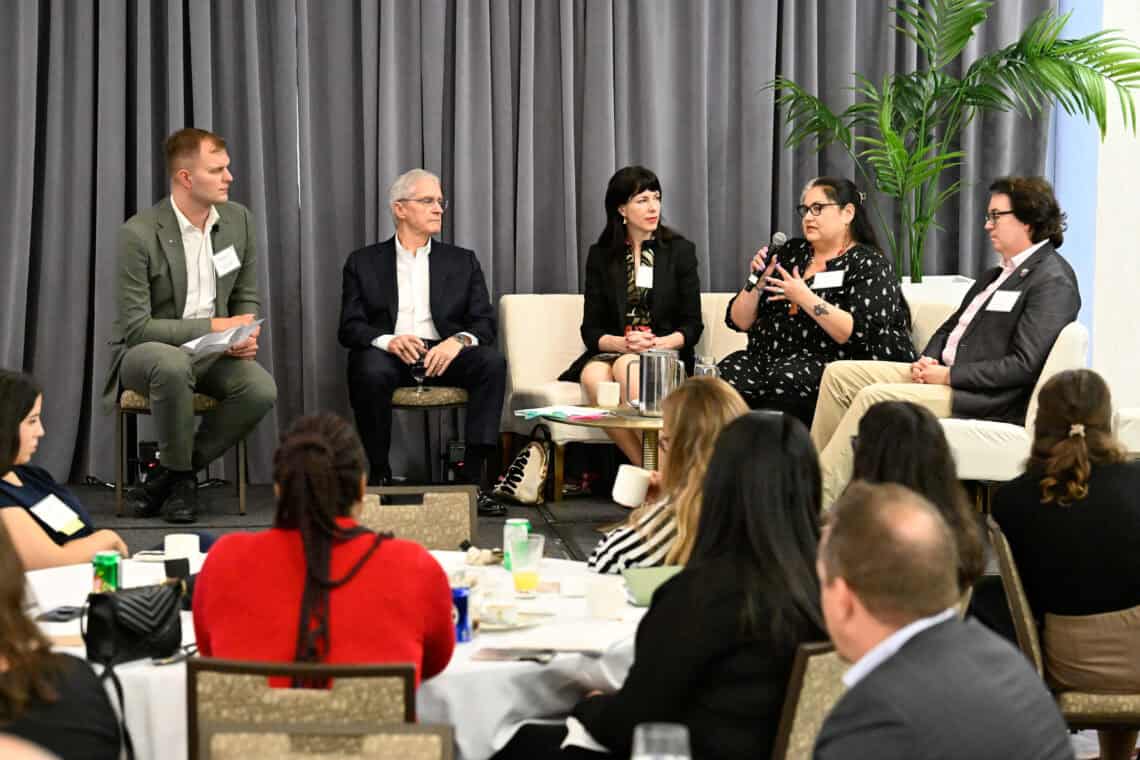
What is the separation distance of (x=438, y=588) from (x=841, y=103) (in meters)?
5.33

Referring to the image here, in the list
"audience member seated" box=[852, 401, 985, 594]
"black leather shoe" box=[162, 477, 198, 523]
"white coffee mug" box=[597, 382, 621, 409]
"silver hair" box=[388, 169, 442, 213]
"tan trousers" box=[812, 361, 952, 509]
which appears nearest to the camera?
"audience member seated" box=[852, 401, 985, 594]

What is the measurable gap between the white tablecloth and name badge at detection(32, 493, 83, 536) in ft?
2.41

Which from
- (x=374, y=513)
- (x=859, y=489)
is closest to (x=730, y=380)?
(x=374, y=513)

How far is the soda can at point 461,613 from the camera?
100 inches

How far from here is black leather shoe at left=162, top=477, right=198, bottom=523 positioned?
573cm

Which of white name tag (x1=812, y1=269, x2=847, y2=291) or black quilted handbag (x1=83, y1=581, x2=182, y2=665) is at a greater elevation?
white name tag (x1=812, y1=269, x2=847, y2=291)

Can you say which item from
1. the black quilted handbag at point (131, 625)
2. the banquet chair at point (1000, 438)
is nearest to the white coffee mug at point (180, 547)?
the black quilted handbag at point (131, 625)

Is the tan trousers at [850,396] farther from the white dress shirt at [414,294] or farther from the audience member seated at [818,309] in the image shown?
the white dress shirt at [414,294]

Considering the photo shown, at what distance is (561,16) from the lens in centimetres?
688

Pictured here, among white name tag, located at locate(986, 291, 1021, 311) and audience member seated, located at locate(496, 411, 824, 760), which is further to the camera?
white name tag, located at locate(986, 291, 1021, 311)

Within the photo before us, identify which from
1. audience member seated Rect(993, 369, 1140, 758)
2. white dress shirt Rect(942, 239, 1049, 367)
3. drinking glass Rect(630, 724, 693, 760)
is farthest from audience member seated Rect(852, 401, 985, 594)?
white dress shirt Rect(942, 239, 1049, 367)

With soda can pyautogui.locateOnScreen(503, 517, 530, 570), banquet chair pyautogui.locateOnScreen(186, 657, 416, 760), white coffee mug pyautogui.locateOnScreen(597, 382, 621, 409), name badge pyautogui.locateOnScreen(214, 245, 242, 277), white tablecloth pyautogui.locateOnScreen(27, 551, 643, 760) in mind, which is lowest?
white tablecloth pyautogui.locateOnScreen(27, 551, 643, 760)

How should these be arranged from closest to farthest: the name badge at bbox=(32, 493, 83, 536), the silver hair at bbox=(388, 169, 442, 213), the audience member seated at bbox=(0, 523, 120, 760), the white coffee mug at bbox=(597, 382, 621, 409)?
the audience member seated at bbox=(0, 523, 120, 760) < the name badge at bbox=(32, 493, 83, 536) < the white coffee mug at bbox=(597, 382, 621, 409) < the silver hair at bbox=(388, 169, 442, 213)

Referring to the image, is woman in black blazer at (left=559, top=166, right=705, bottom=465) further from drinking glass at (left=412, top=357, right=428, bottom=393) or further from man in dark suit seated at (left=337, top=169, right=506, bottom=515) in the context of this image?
drinking glass at (left=412, top=357, right=428, bottom=393)
